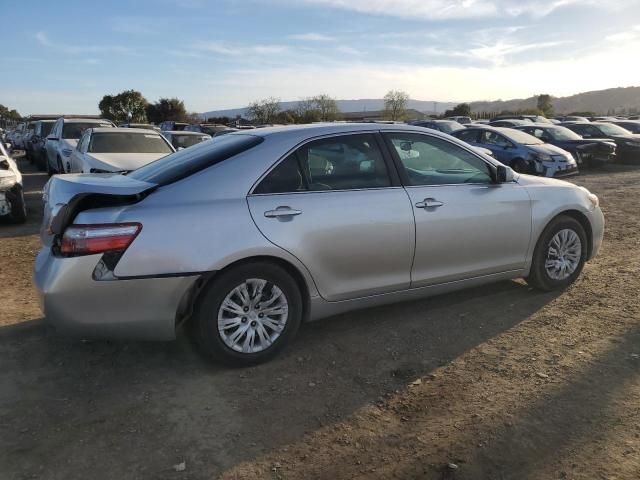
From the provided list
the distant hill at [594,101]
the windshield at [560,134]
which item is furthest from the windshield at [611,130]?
the distant hill at [594,101]

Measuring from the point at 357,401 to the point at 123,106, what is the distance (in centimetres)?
5431

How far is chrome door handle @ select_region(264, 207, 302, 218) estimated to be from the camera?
3.56 meters

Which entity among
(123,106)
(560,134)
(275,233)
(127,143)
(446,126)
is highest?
(123,106)

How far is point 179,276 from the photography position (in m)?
3.30

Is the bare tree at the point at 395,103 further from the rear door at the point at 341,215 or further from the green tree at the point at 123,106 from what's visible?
the rear door at the point at 341,215

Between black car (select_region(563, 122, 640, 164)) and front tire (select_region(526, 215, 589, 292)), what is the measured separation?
15.5m

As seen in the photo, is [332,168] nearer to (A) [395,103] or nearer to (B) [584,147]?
(B) [584,147]

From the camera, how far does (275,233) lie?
354cm

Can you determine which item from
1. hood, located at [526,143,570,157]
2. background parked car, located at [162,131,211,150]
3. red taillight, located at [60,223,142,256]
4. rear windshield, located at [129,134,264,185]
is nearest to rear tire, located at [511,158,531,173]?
hood, located at [526,143,570,157]

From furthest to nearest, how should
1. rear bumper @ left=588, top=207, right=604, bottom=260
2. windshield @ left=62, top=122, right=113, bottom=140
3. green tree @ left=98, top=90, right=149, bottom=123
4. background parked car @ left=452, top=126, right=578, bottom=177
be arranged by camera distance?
green tree @ left=98, top=90, right=149, bottom=123, background parked car @ left=452, top=126, right=578, bottom=177, windshield @ left=62, top=122, right=113, bottom=140, rear bumper @ left=588, top=207, right=604, bottom=260

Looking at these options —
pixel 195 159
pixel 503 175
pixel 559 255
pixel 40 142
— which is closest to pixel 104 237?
pixel 195 159

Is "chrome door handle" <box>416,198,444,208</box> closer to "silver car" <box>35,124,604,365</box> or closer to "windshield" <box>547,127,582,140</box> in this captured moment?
"silver car" <box>35,124,604,365</box>

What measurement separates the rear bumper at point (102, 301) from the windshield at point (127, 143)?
7041mm

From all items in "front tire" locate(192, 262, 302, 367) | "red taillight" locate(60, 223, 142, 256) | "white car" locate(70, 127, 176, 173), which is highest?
"white car" locate(70, 127, 176, 173)
